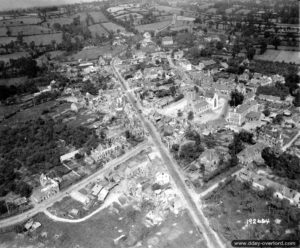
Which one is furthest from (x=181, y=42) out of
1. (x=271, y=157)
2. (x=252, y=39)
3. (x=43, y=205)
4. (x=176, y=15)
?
(x=43, y=205)

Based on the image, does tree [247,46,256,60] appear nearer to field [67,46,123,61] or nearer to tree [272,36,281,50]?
tree [272,36,281,50]

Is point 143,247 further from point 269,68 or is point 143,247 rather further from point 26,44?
point 26,44

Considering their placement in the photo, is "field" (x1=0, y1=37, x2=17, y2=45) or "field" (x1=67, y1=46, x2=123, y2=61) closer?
"field" (x1=67, y1=46, x2=123, y2=61)

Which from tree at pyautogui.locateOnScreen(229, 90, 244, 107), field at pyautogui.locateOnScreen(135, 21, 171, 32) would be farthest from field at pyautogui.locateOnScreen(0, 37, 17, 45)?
tree at pyautogui.locateOnScreen(229, 90, 244, 107)

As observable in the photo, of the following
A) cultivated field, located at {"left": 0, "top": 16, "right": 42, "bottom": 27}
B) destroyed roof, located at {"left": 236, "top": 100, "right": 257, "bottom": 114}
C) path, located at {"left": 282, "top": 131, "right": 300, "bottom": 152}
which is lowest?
path, located at {"left": 282, "top": 131, "right": 300, "bottom": 152}

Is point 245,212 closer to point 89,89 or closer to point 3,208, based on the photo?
point 3,208

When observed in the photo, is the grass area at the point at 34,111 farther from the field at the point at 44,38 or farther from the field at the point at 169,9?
the field at the point at 169,9

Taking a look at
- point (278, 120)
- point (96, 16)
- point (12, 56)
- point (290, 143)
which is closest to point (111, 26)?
point (96, 16)
